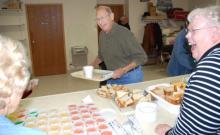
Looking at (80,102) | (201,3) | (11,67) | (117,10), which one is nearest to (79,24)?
(117,10)

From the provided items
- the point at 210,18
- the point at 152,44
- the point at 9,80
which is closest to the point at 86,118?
the point at 9,80

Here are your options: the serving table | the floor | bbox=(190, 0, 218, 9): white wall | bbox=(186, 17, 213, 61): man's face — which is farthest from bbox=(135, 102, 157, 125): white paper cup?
bbox=(190, 0, 218, 9): white wall

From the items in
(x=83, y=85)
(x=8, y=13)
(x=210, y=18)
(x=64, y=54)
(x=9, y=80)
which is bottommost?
(x=83, y=85)

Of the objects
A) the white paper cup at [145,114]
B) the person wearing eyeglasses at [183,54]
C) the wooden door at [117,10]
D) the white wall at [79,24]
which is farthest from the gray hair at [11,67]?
the wooden door at [117,10]

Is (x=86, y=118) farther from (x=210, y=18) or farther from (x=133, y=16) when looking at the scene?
(x=133, y=16)

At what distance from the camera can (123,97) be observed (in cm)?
157

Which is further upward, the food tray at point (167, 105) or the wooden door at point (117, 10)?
the wooden door at point (117, 10)

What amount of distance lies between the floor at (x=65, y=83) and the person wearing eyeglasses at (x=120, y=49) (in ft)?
7.65

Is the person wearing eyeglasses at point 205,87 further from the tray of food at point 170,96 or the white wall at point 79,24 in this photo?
the white wall at point 79,24

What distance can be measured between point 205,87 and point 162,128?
Result: 41cm

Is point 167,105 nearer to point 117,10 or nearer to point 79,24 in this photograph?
point 79,24

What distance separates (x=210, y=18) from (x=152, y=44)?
551cm

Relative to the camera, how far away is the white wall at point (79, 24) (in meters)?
6.11

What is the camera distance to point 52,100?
5.60 feet
